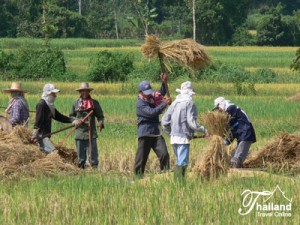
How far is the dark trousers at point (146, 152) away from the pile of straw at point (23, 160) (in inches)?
33.0

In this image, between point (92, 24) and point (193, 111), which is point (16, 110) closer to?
point (193, 111)

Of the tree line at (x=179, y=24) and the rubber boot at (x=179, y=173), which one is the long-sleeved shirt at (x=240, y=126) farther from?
the tree line at (x=179, y=24)

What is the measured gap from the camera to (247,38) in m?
56.6

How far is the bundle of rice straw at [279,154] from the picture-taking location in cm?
1133

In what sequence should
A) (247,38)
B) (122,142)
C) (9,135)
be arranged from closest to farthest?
(9,135) < (122,142) < (247,38)

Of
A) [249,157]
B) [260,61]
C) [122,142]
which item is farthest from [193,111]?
[260,61]

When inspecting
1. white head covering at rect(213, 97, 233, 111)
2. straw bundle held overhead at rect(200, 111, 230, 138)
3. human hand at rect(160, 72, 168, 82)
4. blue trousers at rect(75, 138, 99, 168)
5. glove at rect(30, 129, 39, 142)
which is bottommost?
blue trousers at rect(75, 138, 99, 168)

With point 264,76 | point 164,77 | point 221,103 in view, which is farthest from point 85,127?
point 264,76

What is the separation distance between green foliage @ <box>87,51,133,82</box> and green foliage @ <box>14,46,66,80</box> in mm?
1272

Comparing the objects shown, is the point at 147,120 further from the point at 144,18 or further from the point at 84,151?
the point at 144,18

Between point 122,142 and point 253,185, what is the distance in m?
5.29

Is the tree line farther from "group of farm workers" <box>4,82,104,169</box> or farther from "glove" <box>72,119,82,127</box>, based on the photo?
"glove" <box>72,119,82,127</box>

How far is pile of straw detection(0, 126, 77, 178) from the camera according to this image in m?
10.0

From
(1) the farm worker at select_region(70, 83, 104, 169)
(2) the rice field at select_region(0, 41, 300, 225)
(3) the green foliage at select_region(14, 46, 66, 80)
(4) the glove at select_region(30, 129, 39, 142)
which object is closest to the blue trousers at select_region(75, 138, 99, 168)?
(1) the farm worker at select_region(70, 83, 104, 169)
